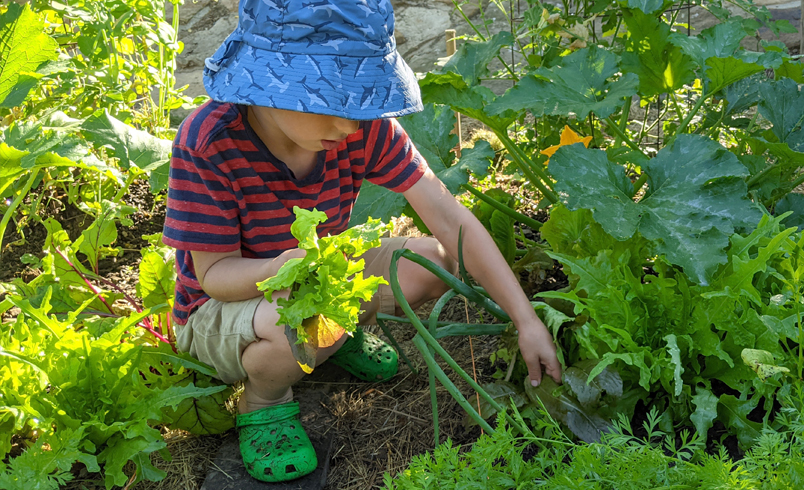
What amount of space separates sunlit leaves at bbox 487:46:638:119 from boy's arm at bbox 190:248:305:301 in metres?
0.70

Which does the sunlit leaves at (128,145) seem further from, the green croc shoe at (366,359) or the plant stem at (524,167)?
the plant stem at (524,167)

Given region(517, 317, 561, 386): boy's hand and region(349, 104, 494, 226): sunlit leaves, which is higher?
region(349, 104, 494, 226): sunlit leaves

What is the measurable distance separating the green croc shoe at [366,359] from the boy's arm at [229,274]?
40 centimetres

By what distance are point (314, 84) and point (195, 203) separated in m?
0.45

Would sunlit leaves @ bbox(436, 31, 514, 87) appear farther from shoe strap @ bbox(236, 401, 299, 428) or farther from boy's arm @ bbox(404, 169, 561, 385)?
shoe strap @ bbox(236, 401, 299, 428)

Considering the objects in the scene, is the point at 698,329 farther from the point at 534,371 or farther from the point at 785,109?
the point at 785,109

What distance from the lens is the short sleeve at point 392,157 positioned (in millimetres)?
1666

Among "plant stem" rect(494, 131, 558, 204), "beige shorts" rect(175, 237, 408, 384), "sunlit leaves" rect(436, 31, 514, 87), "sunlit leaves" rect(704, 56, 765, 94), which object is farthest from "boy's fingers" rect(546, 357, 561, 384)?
"sunlit leaves" rect(436, 31, 514, 87)

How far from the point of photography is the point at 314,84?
1.17 m

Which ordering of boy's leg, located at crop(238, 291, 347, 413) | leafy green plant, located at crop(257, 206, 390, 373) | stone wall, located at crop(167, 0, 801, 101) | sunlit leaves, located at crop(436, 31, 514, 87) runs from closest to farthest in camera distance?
leafy green plant, located at crop(257, 206, 390, 373), boy's leg, located at crop(238, 291, 347, 413), sunlit leaves, located at crop(436, 31, 514, 87), stone wall, located at crop(167, 0, 801, 101)

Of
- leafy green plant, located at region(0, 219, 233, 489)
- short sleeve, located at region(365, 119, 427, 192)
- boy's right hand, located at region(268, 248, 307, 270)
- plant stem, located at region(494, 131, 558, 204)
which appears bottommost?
leafy green plant, located at region(0, 219, 233, 489)

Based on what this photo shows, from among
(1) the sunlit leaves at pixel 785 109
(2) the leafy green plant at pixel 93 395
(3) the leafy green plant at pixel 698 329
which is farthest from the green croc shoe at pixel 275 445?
(1) the sunlit leaves at pixel 785 109

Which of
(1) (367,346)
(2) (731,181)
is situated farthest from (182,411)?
(2) (731,181)

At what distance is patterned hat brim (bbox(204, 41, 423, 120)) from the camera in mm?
1163
